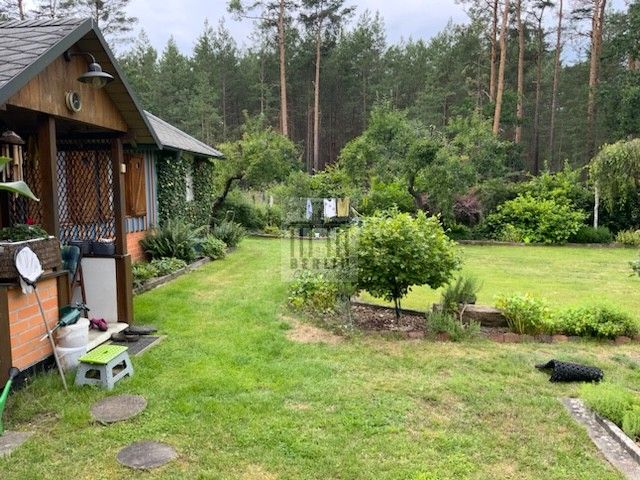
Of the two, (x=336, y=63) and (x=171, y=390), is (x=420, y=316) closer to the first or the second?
(x=171, y=390)

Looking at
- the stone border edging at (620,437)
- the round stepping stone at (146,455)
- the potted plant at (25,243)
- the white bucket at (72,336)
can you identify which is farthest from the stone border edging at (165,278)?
the stone border edging at (620,437)

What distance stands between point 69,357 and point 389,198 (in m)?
14.1

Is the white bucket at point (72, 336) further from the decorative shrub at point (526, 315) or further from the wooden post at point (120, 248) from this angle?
the decorative shrub at point (526, 315)

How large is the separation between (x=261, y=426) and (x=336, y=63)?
27.9 metres

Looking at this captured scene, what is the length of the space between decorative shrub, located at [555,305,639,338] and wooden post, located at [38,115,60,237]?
5555 mm

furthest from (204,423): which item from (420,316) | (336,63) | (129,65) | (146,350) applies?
(336,63)

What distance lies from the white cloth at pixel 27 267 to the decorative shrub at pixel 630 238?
1655 centimetres

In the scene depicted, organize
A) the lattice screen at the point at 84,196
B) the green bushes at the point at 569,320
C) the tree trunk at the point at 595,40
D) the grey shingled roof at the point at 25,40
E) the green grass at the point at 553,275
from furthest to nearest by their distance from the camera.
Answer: the tree trunk at the point at 595,40
the green grass at the point at 553,275
the lattice screen at the point at 84,196
the green bushes at the point at 569,320
the grey shingled roof at the point at 25,40

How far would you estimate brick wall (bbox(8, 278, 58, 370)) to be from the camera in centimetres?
382

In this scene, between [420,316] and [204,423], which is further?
[420,316]

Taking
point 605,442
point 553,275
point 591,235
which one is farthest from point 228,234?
point 591,235

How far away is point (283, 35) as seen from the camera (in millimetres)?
23938

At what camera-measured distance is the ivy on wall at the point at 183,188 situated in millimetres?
10430

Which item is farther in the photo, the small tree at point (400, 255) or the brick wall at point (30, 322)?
the small tree at point (400, 255)
